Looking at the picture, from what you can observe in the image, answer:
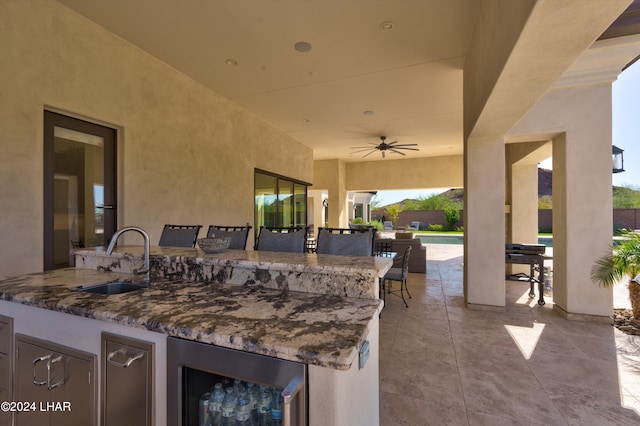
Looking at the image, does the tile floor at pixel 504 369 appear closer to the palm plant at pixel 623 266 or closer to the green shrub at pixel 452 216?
the palm plant at pixel 623 266

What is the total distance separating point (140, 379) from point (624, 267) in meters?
A: 4.43

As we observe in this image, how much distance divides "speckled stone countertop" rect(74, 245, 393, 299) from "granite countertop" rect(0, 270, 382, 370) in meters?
0.05

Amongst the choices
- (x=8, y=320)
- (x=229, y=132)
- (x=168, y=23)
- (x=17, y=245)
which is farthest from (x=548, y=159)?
(x=17, y=245)

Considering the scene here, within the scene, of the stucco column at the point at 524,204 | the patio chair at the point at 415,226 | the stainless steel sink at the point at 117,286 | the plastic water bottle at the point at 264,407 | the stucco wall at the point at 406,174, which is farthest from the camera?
the patio chair at the point at 415,226

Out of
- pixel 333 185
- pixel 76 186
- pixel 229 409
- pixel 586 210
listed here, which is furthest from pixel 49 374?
pixel 333 185

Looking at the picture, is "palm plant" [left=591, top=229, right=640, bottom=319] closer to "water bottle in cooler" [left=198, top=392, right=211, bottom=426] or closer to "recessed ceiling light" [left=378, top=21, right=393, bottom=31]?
"recessed ceiling light" [left=378, top=21, right=393, bottom=31]

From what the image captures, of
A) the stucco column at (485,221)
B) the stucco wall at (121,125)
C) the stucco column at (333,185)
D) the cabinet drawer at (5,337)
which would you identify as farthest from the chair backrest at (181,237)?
the stucco column at (333,185)

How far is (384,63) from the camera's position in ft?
11.8

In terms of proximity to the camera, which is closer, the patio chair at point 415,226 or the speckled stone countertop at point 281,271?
the speckled stone countertop at point 281,271

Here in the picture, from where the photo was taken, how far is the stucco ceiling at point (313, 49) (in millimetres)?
2619

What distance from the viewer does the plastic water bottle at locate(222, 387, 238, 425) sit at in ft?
3.33

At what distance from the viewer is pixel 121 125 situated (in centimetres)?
308

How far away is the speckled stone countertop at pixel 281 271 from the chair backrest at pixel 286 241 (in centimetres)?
73

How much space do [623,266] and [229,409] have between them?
13.7ft
